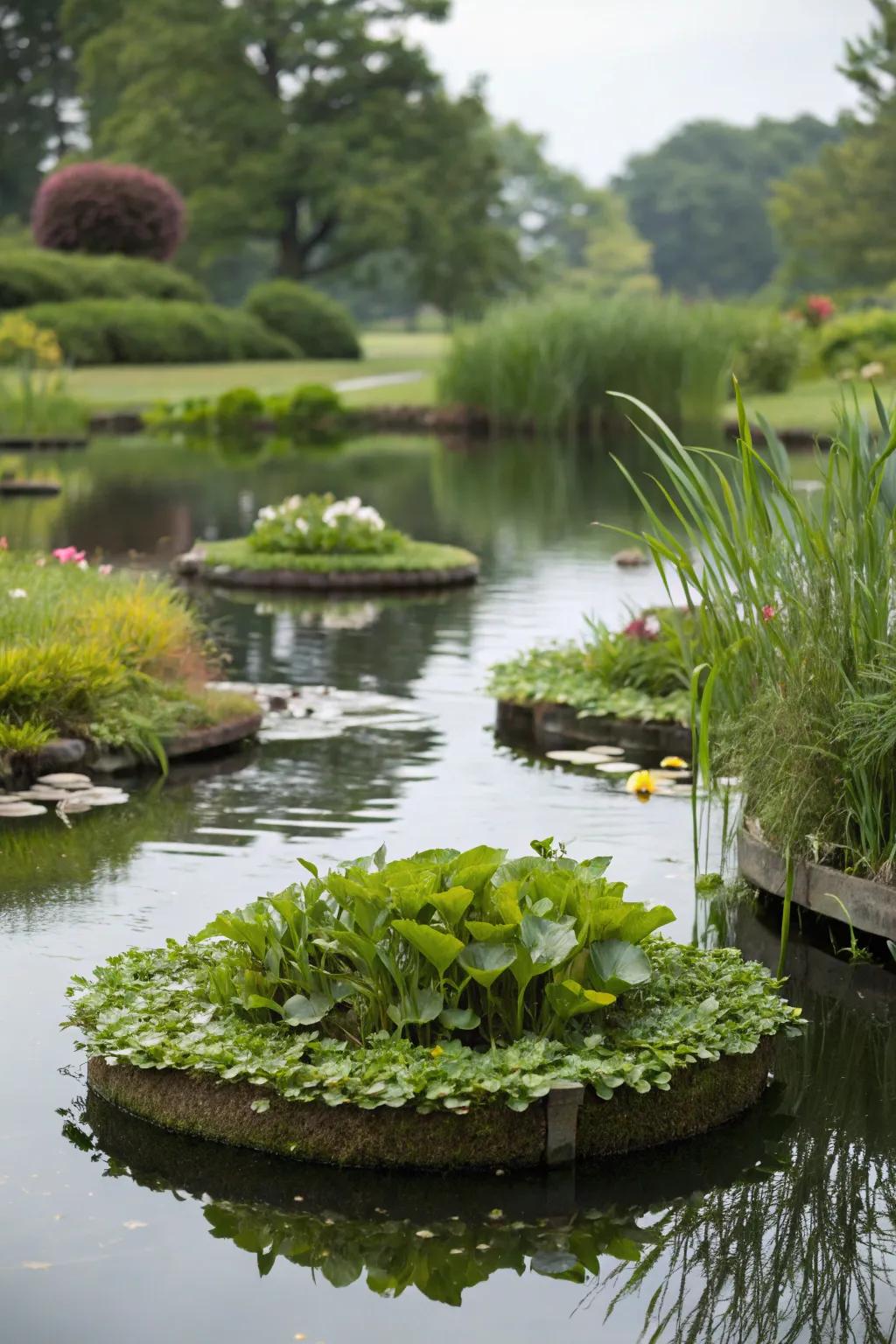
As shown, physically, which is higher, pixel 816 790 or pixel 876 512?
pixel 876 512

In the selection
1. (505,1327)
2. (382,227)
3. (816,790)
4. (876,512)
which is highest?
(382,227)

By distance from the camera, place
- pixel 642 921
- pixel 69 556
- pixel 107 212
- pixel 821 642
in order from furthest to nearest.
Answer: pixel 107 212
pixel 69 556
pixel 821 642
pixel 642 921

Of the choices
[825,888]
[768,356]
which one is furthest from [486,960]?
[768,356]

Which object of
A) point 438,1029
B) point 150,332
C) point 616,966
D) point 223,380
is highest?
point 150,332

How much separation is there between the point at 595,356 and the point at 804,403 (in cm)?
471

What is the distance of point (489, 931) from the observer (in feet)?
15.4

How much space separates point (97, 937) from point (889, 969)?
253 cm

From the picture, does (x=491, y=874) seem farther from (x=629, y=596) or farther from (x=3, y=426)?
(x=3, y=426)

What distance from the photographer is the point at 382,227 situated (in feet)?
161

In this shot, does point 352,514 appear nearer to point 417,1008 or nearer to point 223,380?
point 417,1008

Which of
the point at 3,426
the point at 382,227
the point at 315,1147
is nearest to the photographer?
the point at 315,1147

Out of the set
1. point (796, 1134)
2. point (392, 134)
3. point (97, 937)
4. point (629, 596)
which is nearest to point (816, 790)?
point (796, 1134)

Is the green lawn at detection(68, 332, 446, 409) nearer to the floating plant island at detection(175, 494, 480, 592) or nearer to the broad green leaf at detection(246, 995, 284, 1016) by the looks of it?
the floating plant island at detection(175, 494, 480, 592)

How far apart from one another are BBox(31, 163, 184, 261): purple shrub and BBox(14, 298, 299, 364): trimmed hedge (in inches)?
127
